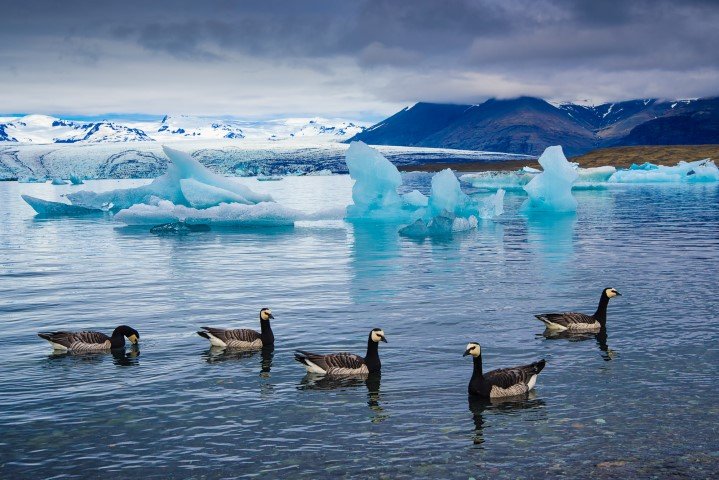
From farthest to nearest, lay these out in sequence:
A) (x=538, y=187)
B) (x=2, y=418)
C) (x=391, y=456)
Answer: (x=538, y=187)
(x=2, y=418)
(x=391, y=456)

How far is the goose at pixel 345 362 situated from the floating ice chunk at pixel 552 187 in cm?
4820

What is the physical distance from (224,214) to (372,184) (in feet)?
32.5

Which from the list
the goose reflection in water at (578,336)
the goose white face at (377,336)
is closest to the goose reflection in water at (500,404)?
the goose white face at (377,336)

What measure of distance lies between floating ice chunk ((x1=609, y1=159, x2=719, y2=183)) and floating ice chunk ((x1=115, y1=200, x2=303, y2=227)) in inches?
2996

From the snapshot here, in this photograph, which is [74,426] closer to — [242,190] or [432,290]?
[432,290]

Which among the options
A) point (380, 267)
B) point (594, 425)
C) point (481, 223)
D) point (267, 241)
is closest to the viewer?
point (594, 425)

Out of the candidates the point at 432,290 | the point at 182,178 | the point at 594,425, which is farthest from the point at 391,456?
the point at 182,178

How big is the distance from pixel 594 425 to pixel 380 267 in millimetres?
19890

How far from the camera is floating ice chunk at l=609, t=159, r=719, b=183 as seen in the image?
10931 centimetres

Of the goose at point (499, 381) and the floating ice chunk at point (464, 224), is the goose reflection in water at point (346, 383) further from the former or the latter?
the floating ice chunk at point (464, 224)

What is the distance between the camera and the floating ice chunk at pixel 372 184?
163ft

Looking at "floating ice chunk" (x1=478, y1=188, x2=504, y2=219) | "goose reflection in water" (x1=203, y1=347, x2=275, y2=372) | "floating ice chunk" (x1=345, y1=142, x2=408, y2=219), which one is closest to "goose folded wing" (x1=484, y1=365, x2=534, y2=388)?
"goose reflection in water" (x1=203, y1=347, x2=275, y2=372)

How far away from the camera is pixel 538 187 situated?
63.5 metres

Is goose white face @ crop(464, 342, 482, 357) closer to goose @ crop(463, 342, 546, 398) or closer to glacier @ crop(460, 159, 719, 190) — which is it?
goose @ crop(463, 342, 546, 398)
